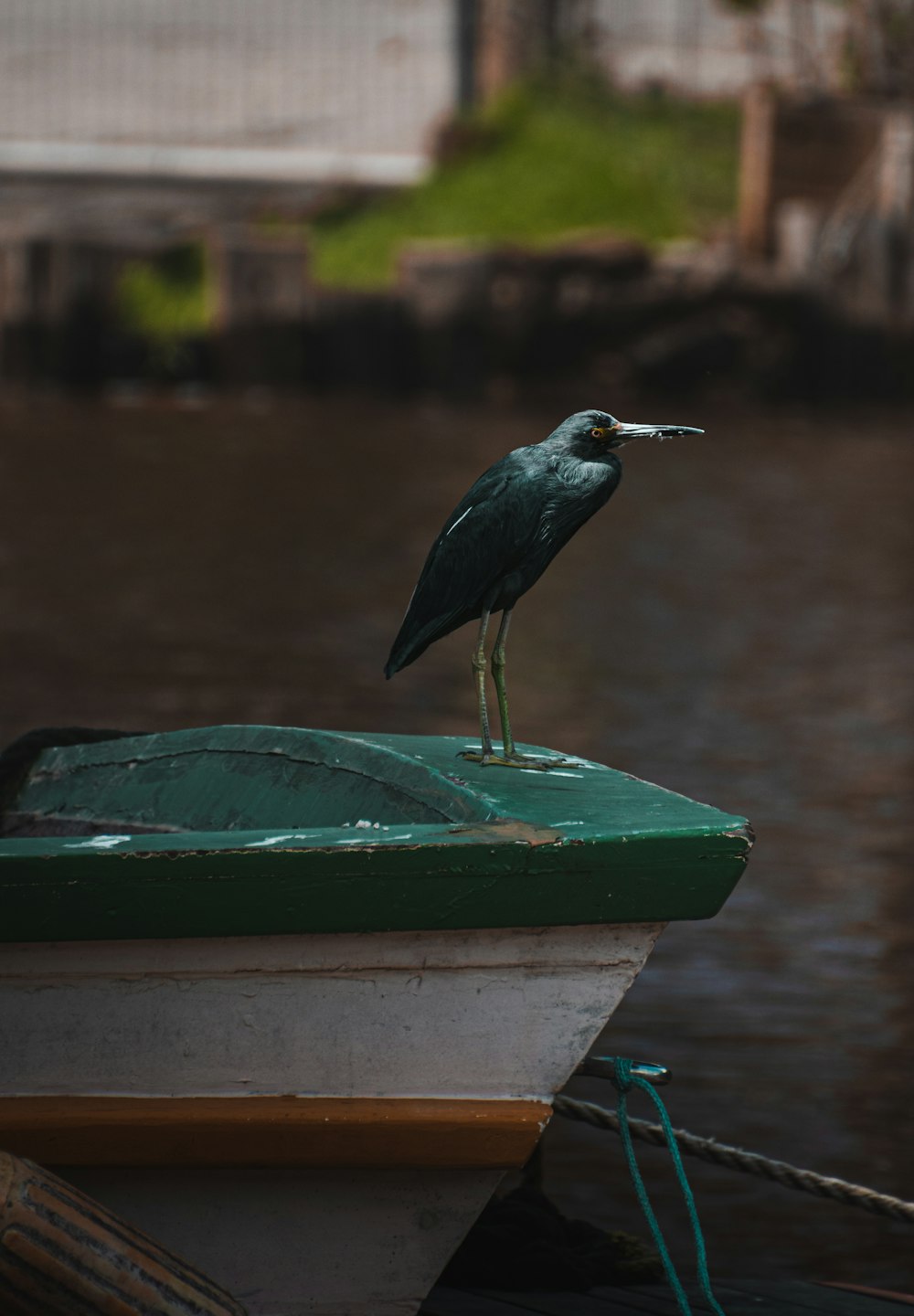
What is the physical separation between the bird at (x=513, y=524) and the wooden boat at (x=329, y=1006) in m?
0.28

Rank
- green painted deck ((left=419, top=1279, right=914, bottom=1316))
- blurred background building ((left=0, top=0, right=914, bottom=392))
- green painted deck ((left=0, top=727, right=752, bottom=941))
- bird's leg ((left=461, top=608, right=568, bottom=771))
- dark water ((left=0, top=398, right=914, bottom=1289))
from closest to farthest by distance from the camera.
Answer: green painted deck ((left=0, top=727, right=752, bottom=941)) < bird's leg ((left=461, top=608, right=568, bottom=771)) < green painted deck ((left=419, top=1279, right=914, bottom=1316)) < dark water ((left=0, top=398, right=914, bottom=1289)) < blurred background building ((left=0, top=0, right=914, bottom=392))

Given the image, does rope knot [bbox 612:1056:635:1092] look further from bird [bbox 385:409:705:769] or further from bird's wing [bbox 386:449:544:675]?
bird's wing [bbox 386:449:544:675]

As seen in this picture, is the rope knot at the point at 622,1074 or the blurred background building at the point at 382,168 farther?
the blurred background building at the point at 382,168

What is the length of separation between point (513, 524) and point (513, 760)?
40 cm

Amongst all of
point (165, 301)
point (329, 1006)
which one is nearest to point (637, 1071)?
point (329, 1006)

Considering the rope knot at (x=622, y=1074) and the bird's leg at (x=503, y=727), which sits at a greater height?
the bird's leg at (x=503, y=727)

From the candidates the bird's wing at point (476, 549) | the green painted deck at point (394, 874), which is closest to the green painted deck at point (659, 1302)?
the green painted deck at point (394, 874)

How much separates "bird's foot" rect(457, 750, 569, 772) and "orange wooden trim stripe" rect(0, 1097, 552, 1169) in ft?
1.87

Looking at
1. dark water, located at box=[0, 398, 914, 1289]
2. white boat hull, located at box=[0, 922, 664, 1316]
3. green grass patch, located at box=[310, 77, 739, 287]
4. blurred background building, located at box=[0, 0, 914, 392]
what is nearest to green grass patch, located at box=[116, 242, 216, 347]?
blurred background building, located at box=[0, 0, 914, 392]

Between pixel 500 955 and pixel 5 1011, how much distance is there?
674mm

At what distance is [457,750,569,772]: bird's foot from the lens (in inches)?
140

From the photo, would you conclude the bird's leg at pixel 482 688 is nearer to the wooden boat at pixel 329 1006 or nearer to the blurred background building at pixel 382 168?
the wooden boat at pixel 329 1006

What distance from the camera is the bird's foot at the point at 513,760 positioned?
3553mm

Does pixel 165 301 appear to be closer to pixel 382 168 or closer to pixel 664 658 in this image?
pixel 382 168
